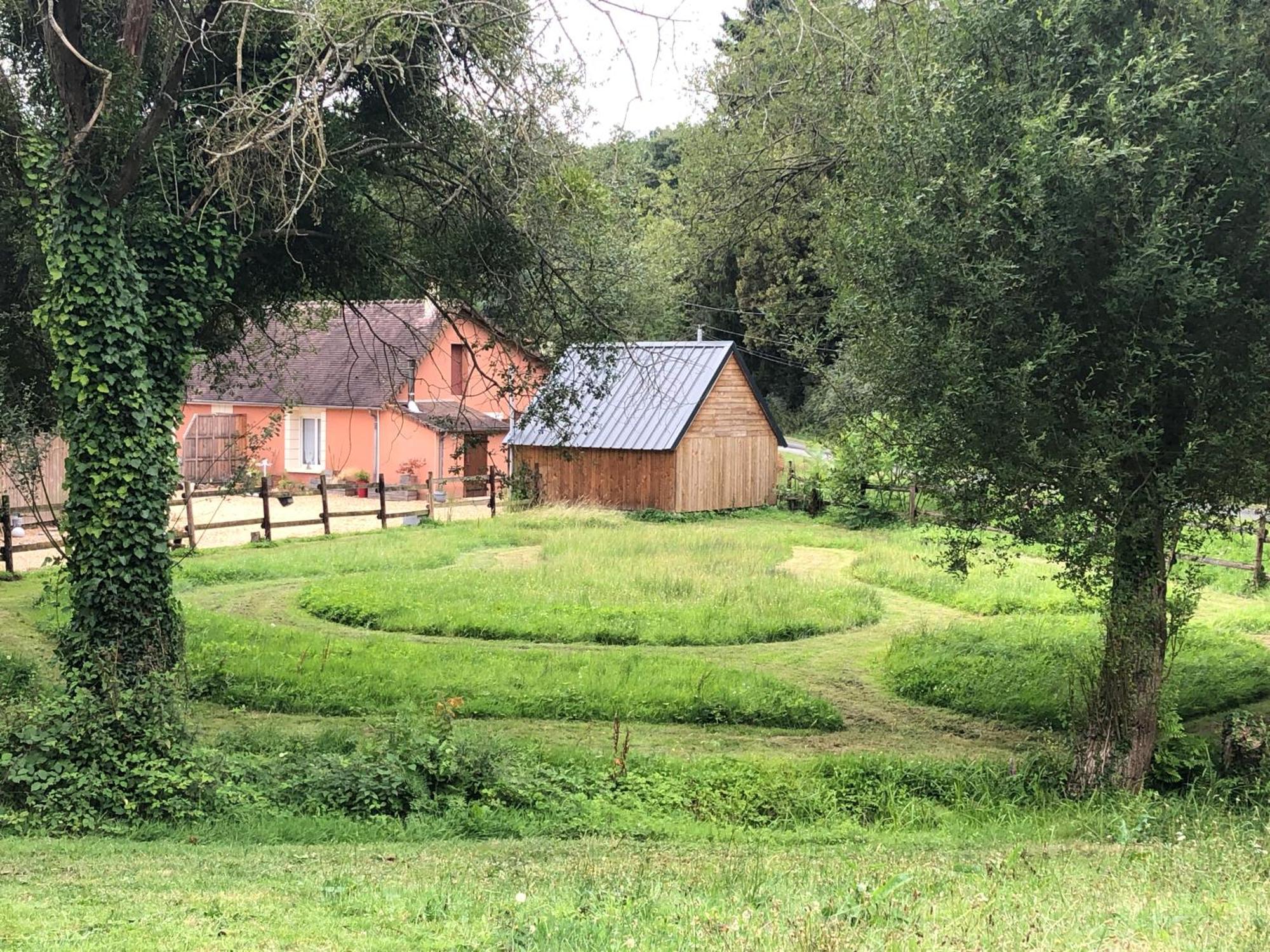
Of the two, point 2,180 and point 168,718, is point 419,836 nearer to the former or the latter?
point 168,718

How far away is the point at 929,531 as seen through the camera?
977 inches

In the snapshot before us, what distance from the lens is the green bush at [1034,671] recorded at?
11133 millimetres

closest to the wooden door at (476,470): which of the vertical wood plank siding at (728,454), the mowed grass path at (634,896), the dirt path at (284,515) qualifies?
the dirt path at (284,515)

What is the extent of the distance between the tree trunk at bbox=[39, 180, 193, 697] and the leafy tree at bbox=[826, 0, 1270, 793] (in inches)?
247

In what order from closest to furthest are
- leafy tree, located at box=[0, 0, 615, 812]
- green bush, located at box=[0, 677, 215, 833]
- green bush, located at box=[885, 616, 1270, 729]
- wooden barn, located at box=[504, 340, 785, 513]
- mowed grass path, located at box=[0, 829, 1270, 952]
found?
mowed grass path, located at box=[0, 829, 1270, 952] < green bush, located at box=[0, 677, 215, 833] < leafy tree, located at box=[0, 0, 615, 812] < green bush, located at box=[885, 616, 1270, 729] < wooden barn, located at box=[504, 340, 785, 513]

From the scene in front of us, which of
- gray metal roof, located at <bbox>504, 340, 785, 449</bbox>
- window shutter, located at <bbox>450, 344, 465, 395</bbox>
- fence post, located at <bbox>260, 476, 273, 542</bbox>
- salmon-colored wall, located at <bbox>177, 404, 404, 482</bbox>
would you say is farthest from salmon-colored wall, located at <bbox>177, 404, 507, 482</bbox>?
fence post, located at <bbox>260, 476, 273, 542</bbox>

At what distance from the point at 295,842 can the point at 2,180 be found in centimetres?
744

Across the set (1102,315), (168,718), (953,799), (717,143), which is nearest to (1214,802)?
(953,799)

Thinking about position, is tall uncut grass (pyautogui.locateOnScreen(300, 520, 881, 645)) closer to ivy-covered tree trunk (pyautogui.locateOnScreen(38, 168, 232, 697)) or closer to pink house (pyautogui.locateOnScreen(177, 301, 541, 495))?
ivy-covered tree trunk (pyautogui.locateOnScreen(38, 168, 232, 697))

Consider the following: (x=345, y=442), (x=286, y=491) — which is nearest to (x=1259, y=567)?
(x=286, y=491)

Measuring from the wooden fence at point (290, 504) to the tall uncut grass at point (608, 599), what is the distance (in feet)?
5.85

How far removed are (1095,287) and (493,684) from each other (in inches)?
276

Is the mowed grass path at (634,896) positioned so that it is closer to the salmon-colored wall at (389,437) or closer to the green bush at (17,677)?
the green bush at (17,677)

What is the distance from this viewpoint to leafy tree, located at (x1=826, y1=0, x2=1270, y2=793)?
26.7 feet
